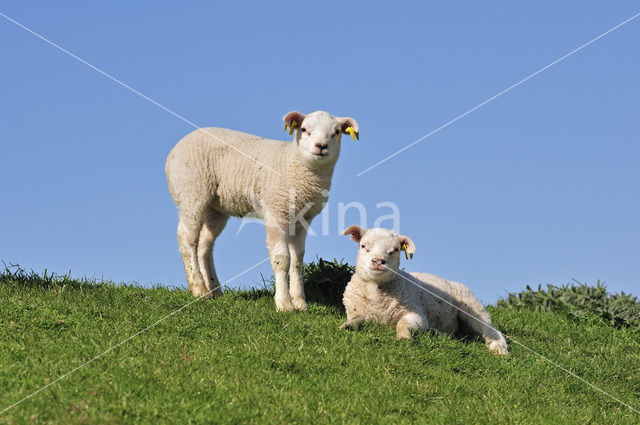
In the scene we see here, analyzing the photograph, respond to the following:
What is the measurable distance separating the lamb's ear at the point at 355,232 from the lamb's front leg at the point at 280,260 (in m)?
1.27

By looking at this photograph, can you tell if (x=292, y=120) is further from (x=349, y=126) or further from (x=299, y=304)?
(x=299, y=304)

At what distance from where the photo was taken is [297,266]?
30.9 ft

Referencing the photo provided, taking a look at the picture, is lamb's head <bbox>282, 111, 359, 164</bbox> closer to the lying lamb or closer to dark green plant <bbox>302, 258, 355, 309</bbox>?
the lying lamb

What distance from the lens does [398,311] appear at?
26.6 feet

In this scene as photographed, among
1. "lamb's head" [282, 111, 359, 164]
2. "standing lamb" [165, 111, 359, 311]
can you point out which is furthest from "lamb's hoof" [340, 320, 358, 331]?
"lamb's head" [282, 111, 359, 164]

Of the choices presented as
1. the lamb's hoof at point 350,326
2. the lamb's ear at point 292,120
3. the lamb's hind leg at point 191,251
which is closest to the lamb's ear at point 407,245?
the lamb's hoof at point 350,326

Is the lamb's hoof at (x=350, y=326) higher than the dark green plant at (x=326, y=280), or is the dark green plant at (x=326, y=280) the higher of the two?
the dark green plant at (x=326, y=280)

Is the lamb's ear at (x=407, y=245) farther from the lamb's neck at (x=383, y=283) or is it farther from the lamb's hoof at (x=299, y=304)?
the lamb's hoof at (x=299, y=304)

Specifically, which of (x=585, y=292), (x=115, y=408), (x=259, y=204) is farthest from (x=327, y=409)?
(x=585, y=292)

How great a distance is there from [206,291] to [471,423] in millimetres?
5132

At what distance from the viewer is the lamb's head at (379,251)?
25.5 feet

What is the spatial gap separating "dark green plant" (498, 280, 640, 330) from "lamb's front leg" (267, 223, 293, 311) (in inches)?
231

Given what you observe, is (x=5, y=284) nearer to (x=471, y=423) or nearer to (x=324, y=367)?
(x=324, y=367)

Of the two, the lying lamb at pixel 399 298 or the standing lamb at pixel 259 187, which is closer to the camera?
the lying lamb at pixel 399 298
